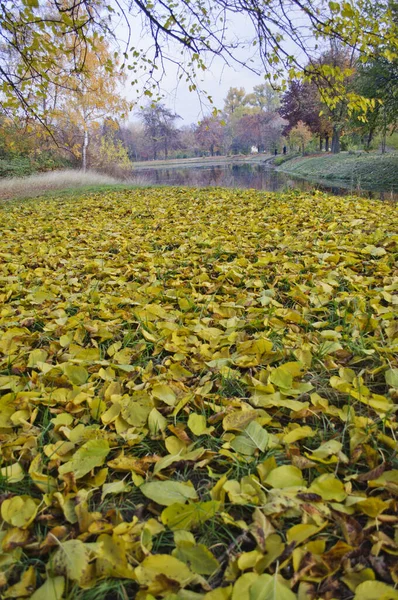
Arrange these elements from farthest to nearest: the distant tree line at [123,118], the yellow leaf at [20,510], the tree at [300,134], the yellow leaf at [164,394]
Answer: the tree at [300,134] < the distant tree line at [123,118] < the yellow leaf at [164,394] < the yellow leaf at [20,510]

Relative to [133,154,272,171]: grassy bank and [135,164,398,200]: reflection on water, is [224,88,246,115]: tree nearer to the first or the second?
[133,154,272,171]: grassy bank

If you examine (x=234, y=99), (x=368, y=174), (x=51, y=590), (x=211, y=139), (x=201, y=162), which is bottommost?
(x=51, y=590)

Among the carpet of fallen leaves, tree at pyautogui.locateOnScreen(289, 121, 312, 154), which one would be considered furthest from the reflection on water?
tree at pyautogui.locateOnScreen(289, 121, 312, 154)

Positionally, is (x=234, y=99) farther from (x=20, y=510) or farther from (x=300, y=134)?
(x=20, y=510)

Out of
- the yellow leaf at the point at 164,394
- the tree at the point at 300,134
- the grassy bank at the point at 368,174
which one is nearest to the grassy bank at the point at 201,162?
the tree at the point at 300,134

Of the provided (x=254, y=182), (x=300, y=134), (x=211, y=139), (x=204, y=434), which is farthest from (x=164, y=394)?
(x=211, y=139)

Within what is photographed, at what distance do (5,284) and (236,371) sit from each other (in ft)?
6.78

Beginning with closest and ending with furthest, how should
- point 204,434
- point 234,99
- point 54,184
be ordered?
point 204,434, point 54,184, point 234,99

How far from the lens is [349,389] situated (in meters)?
1.27

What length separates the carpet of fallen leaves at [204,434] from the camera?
0.77 metres

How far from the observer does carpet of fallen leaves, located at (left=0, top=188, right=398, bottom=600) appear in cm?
77

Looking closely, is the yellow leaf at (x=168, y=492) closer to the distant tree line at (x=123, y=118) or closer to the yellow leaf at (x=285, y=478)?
the yellow leaf at (x=285, y=478)

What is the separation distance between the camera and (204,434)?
1.19 m

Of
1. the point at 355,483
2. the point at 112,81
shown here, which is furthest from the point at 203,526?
the point at 112,81
